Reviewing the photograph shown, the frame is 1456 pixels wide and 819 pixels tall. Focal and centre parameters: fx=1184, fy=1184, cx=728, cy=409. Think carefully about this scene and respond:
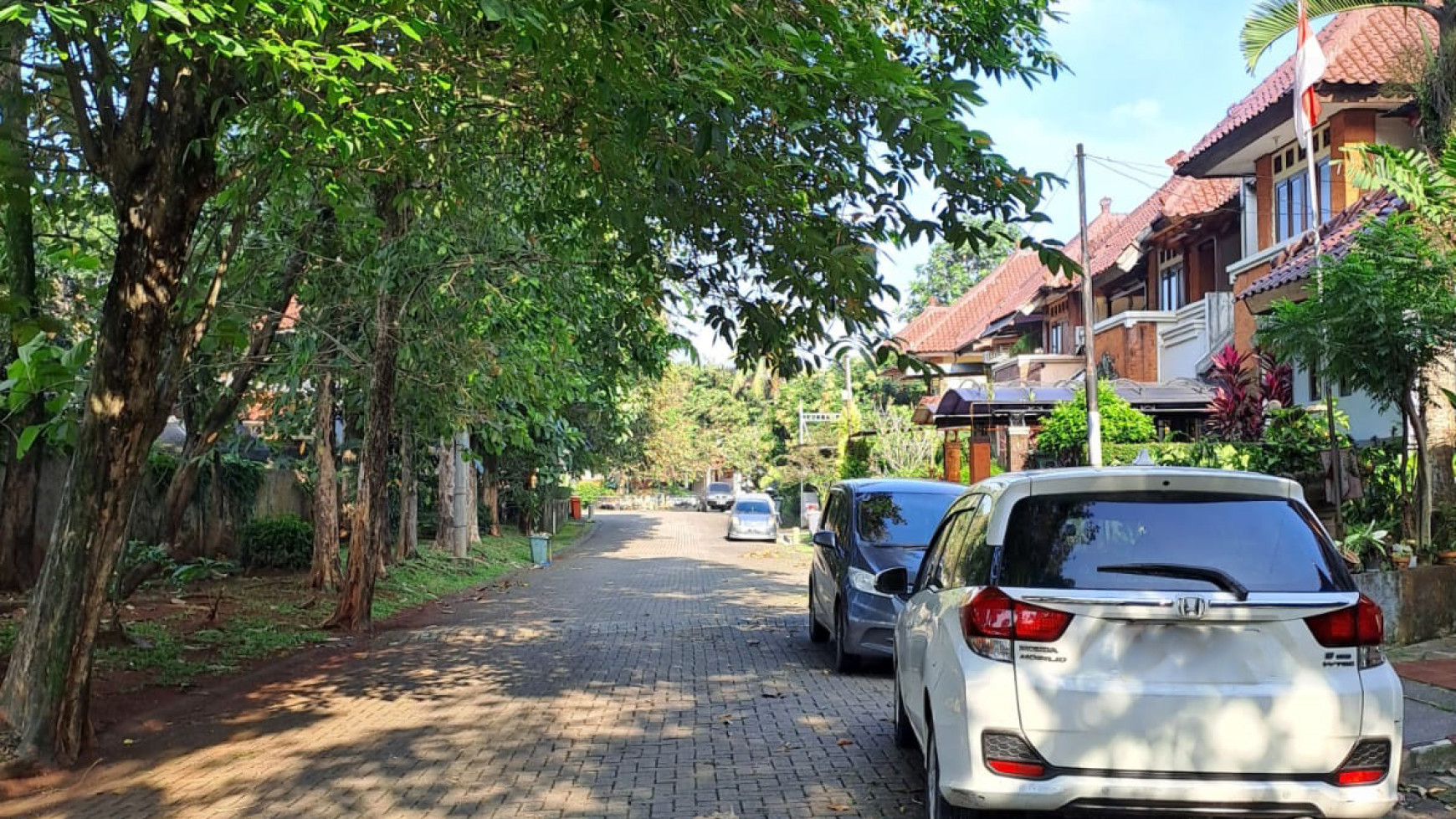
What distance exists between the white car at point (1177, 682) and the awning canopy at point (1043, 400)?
19.7 meters

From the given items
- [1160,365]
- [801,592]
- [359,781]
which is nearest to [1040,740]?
[359,781]

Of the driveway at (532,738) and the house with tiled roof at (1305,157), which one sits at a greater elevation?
the house with tiled roof at (1305,157)

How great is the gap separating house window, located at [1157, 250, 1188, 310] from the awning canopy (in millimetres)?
3105

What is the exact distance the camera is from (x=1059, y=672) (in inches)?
180

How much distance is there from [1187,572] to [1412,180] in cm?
712

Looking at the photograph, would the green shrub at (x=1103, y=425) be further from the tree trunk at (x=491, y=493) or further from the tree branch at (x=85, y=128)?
the tree trunk at (x=491, y=493)

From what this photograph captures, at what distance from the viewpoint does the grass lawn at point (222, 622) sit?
35.6 ft

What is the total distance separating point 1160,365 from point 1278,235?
7.74 m

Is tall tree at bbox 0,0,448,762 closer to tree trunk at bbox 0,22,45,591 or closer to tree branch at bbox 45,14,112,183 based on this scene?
tree branch at bbox 45,14,112,183

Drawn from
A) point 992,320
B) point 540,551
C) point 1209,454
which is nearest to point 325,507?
point 540,551

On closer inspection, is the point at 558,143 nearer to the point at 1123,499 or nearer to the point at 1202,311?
the point at 1123,499

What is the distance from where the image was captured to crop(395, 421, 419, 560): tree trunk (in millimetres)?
21719

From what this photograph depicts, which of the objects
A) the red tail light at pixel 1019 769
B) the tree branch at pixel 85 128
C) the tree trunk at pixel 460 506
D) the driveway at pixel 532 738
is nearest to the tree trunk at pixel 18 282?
the tree branch at pixel 85 128

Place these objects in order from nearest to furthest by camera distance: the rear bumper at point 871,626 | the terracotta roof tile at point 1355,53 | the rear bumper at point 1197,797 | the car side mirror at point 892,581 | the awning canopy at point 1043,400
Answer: the rear bumper at point 1197,797 < the car side mirror at point 892,581 < the rear bumper at point 871,626 < the terracotta roof tile at point 1355,53 < the awning canopy at point 1043,400
